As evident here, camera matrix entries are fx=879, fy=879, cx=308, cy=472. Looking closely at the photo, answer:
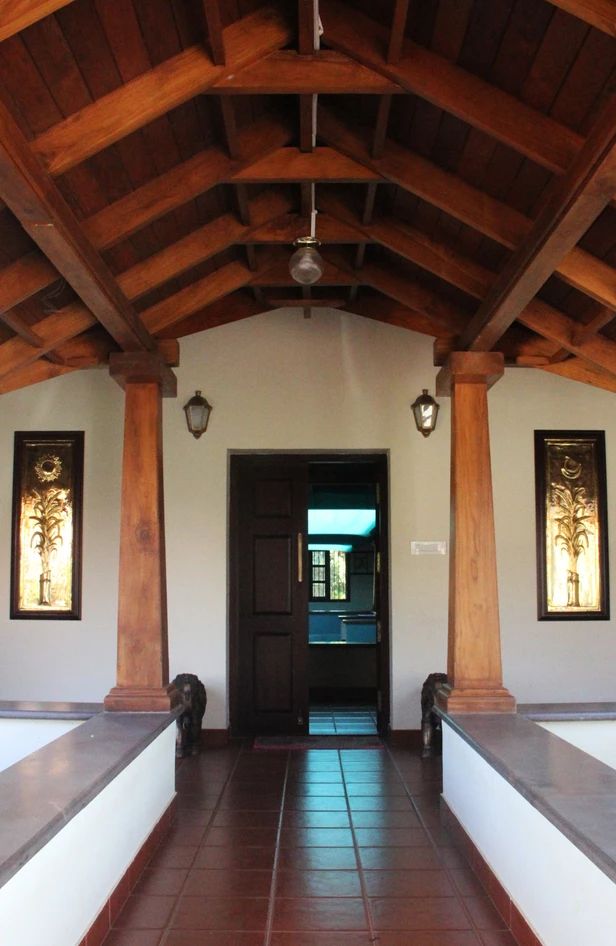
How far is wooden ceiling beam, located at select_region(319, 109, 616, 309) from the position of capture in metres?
4.26

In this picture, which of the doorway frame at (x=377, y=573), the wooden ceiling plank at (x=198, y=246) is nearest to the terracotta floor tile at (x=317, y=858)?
the doorway frame at (x=377, y=573)

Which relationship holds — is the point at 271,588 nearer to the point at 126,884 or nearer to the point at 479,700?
the point at 479,700

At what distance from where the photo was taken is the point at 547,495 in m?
6.86

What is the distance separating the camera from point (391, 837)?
14.9 ft

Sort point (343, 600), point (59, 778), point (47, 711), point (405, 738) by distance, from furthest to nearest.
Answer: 1. point (343, 600)
2. point (405, 738)
3. point (47, 711)
4. point (59, 778)

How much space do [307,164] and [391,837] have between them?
3465 mm

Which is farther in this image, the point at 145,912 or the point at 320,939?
the point at 145,912

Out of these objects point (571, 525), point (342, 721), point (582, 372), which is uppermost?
point (582, 372)

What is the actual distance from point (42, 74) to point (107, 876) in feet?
9.92

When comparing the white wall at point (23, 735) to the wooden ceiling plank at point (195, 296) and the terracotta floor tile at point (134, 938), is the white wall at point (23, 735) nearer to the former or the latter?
the terracotta floor tile at point (134, 938)

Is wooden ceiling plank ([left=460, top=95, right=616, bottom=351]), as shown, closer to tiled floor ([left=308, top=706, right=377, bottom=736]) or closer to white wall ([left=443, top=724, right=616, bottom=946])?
white wall ([left=443, top=724, right=616, bottom=946])

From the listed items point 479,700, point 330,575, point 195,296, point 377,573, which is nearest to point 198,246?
point 195,296

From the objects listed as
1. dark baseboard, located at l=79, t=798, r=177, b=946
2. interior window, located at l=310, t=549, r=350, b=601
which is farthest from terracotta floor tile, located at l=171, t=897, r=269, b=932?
interior window, located at l=310, t=549, r=350, b=601

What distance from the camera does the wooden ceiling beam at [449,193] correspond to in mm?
4258
